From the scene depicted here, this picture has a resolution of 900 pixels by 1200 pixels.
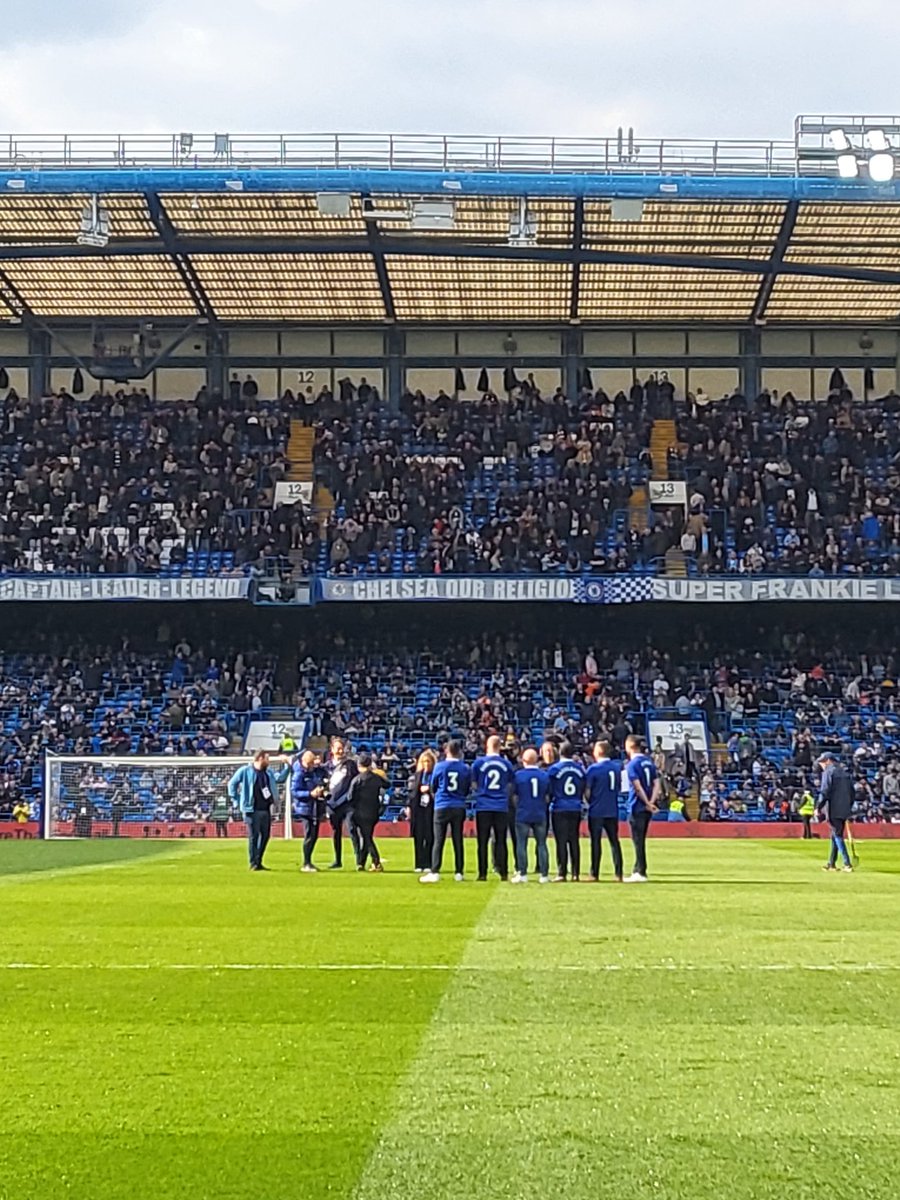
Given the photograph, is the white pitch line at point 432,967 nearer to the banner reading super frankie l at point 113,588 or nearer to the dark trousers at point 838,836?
the dark trousers at point 838,836

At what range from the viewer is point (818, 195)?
145 ft

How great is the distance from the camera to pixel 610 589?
4912 cm

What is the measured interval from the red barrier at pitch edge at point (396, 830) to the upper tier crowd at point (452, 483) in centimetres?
886

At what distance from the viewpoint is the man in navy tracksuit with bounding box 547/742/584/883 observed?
22641 millimetres

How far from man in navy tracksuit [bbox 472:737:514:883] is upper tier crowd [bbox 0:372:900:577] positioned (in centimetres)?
2714

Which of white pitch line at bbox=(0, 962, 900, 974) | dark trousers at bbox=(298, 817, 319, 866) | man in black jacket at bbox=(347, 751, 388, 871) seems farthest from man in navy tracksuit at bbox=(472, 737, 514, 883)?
white pitch line at bbox=(0, 962, 900, 974)

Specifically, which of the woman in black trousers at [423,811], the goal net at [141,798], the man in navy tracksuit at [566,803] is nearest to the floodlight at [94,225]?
the goal net at [141,798]

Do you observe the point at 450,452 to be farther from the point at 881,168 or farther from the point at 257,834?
the point at 257,834

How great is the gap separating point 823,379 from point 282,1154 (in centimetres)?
5220

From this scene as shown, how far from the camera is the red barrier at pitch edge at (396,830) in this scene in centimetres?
4153

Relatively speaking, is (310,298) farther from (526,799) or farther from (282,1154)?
(282,1154)

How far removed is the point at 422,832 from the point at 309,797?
6.22ft

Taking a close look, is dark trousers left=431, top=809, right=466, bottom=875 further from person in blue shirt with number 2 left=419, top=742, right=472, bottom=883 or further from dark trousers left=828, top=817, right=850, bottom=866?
dark trousers left=828, top=817, right=850, bottom=866

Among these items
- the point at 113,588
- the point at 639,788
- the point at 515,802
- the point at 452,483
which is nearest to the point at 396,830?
the point at 113,588
